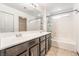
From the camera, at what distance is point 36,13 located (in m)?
1.47

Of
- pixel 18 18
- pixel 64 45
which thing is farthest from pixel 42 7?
pixel 64 45

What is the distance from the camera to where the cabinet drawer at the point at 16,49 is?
0.89 metres

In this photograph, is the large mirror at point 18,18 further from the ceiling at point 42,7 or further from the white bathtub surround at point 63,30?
the white bathtub surround at point 63,30

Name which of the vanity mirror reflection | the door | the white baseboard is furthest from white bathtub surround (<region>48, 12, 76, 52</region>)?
the vanity mirror reflection

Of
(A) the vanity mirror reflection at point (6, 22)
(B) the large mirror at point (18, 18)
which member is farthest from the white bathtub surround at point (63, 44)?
(A) the vanity mirror reflection at point (6, 22)

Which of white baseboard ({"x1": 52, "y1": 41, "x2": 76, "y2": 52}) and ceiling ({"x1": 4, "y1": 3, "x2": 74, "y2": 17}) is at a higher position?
ceiling ({"x1": 4, "y1": 3, "x2": 74, "y2": 17})

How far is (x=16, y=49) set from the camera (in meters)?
1.00

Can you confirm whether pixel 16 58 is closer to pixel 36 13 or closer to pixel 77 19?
pixel 36 13

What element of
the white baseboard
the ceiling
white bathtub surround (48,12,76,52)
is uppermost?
the ceiling

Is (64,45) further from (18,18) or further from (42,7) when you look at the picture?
(18,18)

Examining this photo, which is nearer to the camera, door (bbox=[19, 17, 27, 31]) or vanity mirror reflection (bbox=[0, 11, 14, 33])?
vanity mirror reflection (bbox=[0, 11, 14, 33])

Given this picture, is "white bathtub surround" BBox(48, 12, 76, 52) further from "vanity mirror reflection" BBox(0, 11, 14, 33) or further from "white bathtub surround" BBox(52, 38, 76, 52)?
"vanity mirror reflection" BBox(0, 11, 14, 33)

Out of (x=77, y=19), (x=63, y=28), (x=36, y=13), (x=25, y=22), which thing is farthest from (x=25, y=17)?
(x=77, y=19)

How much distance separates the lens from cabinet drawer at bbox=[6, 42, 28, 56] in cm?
89
